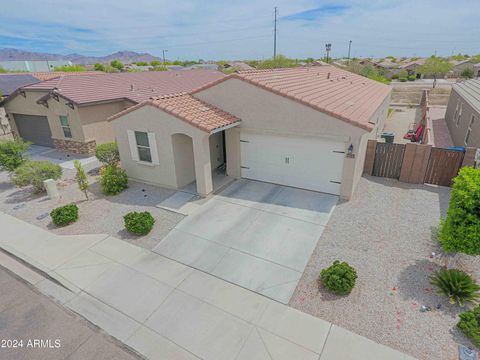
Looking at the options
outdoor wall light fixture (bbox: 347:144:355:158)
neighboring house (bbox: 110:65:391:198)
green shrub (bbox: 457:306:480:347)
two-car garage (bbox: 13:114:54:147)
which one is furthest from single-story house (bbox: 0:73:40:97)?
green shrub (bbox: 457:306:480:347)

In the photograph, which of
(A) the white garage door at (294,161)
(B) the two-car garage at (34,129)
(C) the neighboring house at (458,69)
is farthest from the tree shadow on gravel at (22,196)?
(C) the neighboring house at (458,69)

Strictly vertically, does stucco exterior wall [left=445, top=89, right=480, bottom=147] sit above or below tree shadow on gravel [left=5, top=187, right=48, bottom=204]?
above

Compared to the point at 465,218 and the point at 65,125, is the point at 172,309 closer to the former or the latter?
the point at 465,218

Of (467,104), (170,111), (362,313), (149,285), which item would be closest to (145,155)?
(170,111)

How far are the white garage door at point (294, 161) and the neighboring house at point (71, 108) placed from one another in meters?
10.7

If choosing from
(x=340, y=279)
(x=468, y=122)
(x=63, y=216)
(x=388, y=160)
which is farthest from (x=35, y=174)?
(x=468, y=122)

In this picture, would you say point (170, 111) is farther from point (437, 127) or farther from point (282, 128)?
point (437, 127)

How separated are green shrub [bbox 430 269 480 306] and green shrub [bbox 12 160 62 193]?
14.1m

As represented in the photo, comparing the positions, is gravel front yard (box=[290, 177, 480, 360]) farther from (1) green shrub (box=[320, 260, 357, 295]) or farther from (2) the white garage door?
(2) the white garage door

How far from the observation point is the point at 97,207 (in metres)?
10.8

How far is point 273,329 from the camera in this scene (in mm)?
5723

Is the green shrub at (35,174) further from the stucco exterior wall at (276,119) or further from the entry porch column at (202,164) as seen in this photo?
the stucco exterior wall at (276,119)

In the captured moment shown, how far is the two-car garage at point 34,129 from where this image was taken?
19344 mm

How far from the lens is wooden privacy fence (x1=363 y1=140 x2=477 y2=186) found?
1114cm
